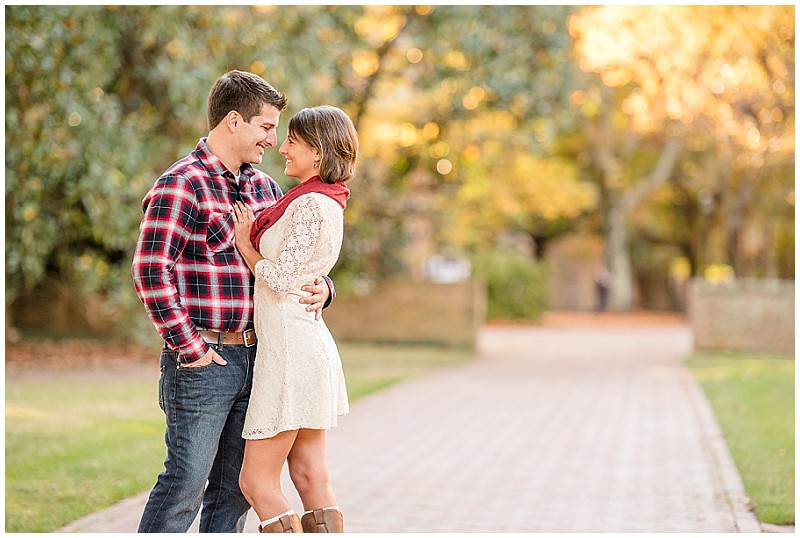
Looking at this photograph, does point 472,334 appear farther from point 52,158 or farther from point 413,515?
point 413,515

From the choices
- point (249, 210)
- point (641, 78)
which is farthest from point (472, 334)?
point (249, 210)

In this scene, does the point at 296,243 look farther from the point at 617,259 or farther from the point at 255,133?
the point at 617,259

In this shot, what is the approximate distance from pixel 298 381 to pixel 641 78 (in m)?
18.3

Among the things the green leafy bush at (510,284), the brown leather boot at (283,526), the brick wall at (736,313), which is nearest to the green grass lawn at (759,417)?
the brick wall at (736,313)

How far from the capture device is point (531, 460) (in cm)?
905

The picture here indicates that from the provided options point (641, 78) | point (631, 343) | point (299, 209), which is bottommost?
point (631, 343)

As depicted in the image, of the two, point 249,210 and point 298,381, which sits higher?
point 249,210

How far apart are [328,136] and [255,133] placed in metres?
0.28

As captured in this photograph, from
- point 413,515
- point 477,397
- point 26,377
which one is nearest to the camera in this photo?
point 413,515

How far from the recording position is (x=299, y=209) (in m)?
4.23

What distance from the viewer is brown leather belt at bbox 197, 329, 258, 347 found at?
170 inches

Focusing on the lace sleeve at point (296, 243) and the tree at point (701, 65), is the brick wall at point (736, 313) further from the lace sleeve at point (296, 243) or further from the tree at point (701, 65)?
the lace sleeve at point (296, 243)

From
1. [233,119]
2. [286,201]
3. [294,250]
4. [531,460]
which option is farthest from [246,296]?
[531,460]

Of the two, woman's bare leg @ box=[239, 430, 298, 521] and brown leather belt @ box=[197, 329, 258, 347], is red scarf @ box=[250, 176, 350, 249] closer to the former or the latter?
brown leather belt @ box=[197, 329, 258, 347]
